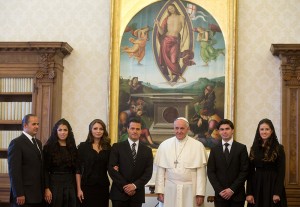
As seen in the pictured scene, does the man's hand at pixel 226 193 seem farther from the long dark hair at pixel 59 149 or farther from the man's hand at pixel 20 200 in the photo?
the man's hand at pixel 20 200

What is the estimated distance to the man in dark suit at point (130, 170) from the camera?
593cm

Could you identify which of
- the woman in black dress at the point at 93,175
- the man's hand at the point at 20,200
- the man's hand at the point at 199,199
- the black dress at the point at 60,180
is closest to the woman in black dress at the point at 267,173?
the man's hand at the point at 199,199

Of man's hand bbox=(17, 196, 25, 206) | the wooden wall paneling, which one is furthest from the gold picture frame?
man's hand bbox=(17, 196, 25, 206)

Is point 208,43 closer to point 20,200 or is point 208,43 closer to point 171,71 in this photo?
point 171,71

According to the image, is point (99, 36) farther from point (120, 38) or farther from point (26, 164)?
point (26, 164)

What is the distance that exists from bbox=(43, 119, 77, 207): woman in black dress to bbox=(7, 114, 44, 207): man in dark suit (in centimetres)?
10

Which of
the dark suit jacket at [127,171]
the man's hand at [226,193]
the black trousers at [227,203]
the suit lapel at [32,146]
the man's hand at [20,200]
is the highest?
the suit lapel at [32,146]

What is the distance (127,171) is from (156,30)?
344cm

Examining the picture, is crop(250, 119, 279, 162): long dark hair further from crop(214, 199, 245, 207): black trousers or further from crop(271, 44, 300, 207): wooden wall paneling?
crop(271, 44, 300, 207): wooden wall paneling

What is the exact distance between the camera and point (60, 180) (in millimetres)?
5879

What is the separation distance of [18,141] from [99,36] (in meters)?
3.48

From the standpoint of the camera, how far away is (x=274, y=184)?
19.2 ft

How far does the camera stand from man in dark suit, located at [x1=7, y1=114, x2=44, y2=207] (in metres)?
5.68

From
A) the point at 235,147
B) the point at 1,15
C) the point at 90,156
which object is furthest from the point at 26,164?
the point at 1,15
